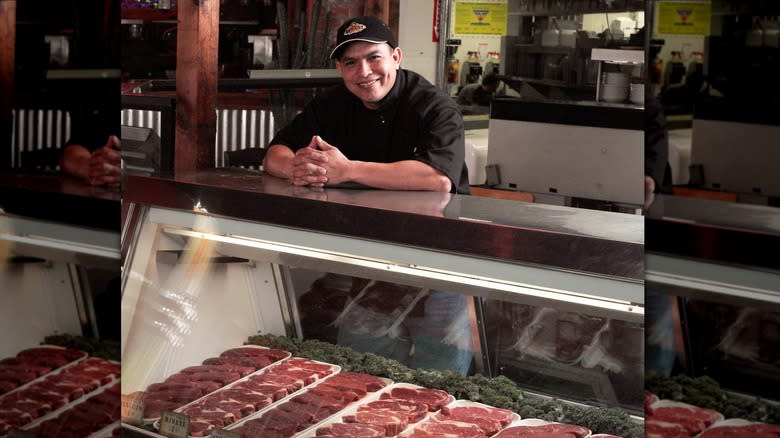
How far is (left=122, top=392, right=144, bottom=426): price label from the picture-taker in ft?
10.7

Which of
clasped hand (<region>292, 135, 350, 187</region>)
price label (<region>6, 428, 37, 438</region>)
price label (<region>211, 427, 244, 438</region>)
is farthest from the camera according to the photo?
price label (<region>6, 428, 37, 438</region>)

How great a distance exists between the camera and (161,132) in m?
3.27

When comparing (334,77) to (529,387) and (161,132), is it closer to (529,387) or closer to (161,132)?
(161,132)

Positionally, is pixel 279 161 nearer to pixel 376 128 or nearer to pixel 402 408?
pixel 376 128

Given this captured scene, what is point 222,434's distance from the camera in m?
2.99

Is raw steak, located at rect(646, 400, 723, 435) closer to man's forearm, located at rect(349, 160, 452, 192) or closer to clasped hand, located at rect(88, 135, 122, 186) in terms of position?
man's forearm, located at rect(349, 160, 452, 192)

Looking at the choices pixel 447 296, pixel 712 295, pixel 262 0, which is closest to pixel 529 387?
pixel 447 296

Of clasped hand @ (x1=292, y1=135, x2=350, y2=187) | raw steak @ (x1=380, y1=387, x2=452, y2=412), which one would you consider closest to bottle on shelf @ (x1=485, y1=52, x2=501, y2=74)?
clasped hand @ (x1=292, y1=135, x2=350, y2=187)

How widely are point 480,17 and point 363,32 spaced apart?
0.38 m

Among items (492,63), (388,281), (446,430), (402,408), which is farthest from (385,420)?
(492,63)

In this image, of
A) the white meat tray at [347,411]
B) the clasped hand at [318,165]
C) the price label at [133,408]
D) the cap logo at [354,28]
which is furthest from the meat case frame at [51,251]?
the cap logo at [354,28]

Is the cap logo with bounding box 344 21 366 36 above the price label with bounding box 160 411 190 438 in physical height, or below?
above

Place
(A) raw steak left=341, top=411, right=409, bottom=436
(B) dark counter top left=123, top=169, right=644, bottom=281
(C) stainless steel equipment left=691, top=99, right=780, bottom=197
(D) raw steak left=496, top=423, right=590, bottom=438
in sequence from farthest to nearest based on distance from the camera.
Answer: (A) raw steak left=341, top=411, right=409, bottom=436, (D) raw steak left=496, top=423, right=590, bottom=438, (B) dark counter top left=123, top=169, right=644, bottom=281, (C) stainless steel equipment left=691, top=99, right=780, bottom=197

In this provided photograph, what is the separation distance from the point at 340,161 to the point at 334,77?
0.22 meters
